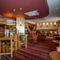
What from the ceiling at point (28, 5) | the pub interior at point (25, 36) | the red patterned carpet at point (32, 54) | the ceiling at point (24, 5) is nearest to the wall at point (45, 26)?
the pub interior at point (25, 36)

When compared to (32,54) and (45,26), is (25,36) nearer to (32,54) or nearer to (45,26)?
(32,54)

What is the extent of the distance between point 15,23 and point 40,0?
18.8 feet

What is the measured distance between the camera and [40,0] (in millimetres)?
3771

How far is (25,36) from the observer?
17.1 feet

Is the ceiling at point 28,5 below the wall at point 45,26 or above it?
above

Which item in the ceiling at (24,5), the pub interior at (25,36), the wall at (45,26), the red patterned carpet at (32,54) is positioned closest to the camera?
the red patterned carpet at (32,54)

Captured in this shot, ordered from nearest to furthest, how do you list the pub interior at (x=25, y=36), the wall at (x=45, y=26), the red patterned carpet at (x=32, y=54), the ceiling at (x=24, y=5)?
the red patterned carpet at (x=32, y=54)
the pub interior at (x=25, y=36)
the ceiling at (x=24, y=5)
the wall at (x=45, y=26)

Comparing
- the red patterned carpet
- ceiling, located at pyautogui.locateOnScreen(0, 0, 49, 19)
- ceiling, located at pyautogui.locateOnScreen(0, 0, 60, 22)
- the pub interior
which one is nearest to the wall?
the pub interior

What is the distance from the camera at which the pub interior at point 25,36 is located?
379cm

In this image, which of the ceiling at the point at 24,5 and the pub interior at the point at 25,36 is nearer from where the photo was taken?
the pub interior at the point at 25,36

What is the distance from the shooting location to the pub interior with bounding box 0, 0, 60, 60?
3.79m

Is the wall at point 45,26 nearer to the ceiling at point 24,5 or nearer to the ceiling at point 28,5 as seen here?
the ceiling at point 28,5

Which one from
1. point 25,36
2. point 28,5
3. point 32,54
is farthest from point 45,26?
point 32,54

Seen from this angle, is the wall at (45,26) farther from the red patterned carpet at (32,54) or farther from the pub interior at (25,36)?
the red patterned carpet at (32,54)
